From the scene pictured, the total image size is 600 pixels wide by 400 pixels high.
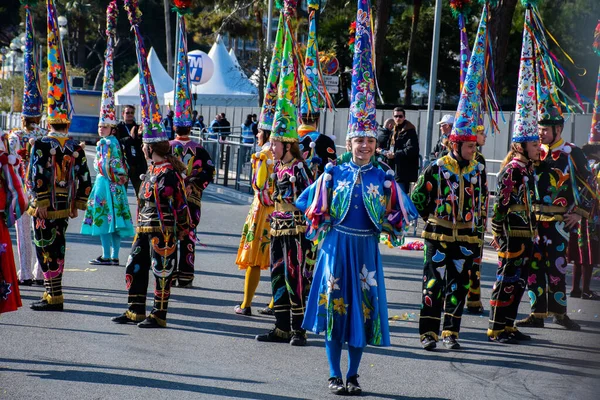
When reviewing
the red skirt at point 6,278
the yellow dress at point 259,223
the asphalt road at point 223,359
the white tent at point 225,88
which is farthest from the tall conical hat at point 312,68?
the white tent at point 225,88

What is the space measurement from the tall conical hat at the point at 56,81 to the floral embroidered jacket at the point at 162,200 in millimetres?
1650

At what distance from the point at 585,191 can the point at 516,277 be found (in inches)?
54.1

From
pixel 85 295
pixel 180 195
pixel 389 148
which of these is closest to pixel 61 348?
pixel 180 195

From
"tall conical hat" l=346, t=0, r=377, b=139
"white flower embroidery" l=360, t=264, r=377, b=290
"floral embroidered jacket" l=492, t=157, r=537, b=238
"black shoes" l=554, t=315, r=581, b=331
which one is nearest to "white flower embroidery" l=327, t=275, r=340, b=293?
"white flower embroidery" l=360, t=264, r=377, b=290

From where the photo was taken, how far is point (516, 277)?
8.28 metres

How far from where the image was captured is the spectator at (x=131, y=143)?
13.4 meters

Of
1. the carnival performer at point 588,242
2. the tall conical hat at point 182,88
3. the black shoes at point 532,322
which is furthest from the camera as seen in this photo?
the tall conical hat at point 182,88

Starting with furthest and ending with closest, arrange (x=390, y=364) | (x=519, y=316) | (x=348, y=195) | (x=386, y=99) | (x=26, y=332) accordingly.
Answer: (x=386, y=99), (x=519, y=316), (x=26, y=332), (x=390, y=364), (x=348, y=195)

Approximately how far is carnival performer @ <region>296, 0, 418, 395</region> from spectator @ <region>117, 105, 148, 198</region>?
7.37 meters

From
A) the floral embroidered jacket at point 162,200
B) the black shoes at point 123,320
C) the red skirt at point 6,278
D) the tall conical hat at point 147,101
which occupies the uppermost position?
the tall conical hat at point 147,101

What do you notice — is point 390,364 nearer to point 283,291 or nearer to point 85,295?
point 283,291

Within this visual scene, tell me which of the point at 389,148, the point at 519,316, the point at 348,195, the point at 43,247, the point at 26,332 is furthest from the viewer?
the point at 389,148

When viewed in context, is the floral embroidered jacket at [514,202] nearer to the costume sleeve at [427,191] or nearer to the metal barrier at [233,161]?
the costume sleeve at [427,191]

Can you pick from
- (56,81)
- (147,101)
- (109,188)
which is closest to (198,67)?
(109,188)
